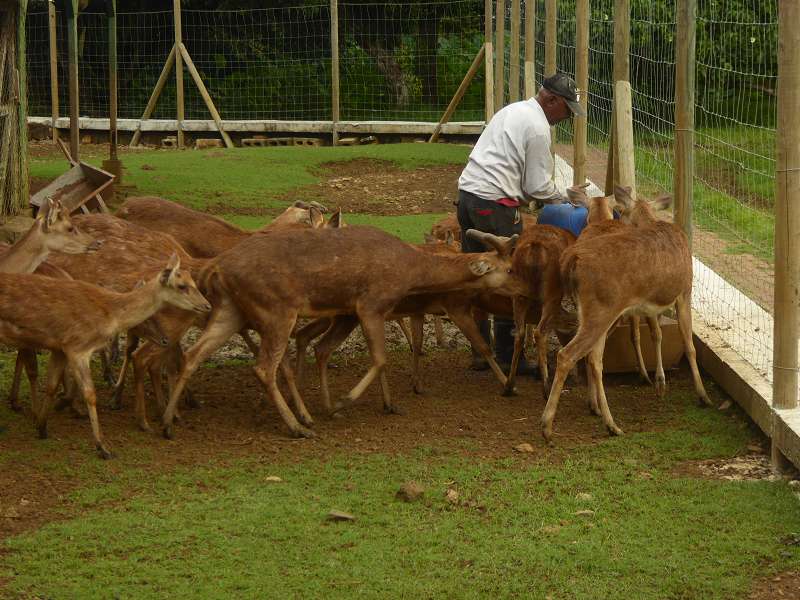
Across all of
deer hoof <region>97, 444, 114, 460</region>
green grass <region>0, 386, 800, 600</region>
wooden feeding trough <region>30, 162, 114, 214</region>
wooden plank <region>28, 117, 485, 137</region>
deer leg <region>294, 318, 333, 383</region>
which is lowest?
green grass <region>0, 386, 800, 600</region>

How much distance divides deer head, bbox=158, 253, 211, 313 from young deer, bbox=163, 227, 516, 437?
23 centimetres

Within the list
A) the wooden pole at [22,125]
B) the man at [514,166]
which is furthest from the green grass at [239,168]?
the man at [514,166]

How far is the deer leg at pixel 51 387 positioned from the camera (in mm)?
7105

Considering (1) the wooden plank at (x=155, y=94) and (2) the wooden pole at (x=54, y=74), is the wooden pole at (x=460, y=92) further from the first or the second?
(2) the wooden pole at (x=54, y=74)

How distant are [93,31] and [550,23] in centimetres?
1433

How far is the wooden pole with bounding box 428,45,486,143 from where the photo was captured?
20.0m

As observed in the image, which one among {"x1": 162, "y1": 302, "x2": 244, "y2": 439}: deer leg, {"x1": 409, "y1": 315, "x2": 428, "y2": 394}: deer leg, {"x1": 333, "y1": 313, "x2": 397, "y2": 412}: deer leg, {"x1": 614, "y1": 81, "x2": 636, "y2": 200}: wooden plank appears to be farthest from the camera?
{"x1": 614, "y1": 81, "x2": 636, "y2": 200}: wooden plank

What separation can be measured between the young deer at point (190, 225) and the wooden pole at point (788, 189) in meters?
4.01

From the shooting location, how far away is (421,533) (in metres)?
5.82

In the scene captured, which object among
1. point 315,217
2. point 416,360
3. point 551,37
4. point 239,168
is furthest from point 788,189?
point 239,168

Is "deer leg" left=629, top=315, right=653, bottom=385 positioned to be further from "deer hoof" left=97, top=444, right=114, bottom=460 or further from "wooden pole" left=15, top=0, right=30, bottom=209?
"wooden pole" left=15, top=0, right=30, bottom=209

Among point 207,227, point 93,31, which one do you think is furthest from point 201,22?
point 207,227

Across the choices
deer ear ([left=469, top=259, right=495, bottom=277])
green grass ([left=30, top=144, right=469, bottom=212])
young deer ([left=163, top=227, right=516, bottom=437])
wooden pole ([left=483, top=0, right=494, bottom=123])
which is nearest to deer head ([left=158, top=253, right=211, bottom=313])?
young deer ([left=163, top=227, right=516, bottom=437])

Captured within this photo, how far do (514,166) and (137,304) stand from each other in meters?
2.98
